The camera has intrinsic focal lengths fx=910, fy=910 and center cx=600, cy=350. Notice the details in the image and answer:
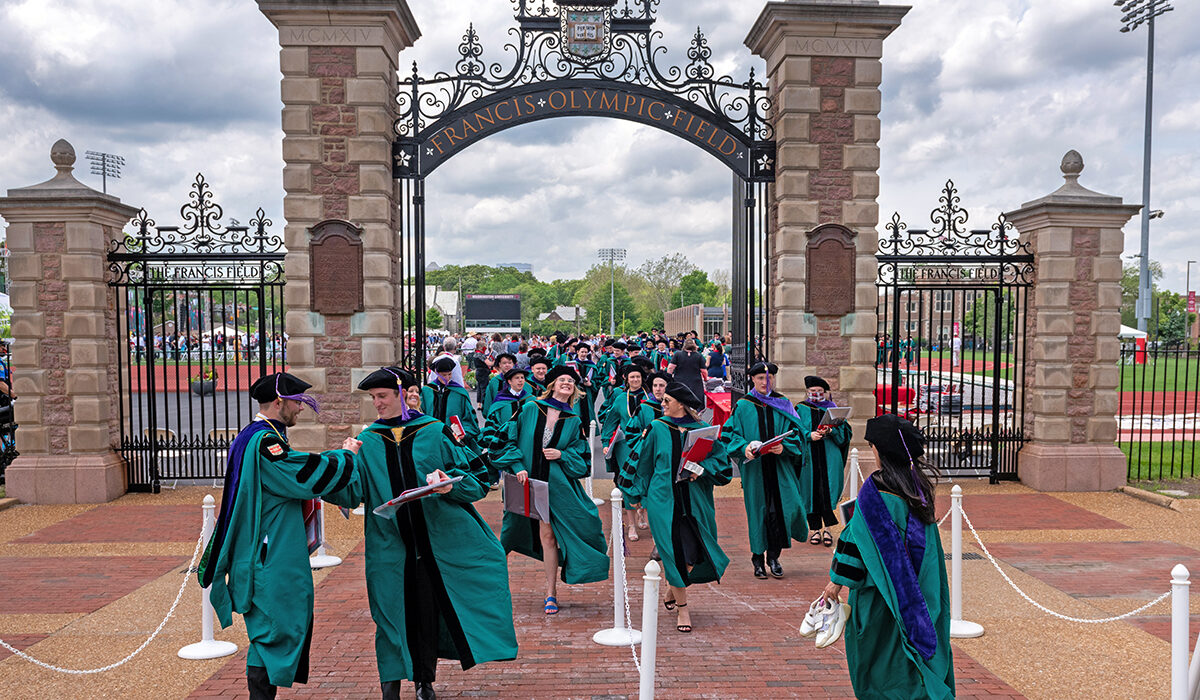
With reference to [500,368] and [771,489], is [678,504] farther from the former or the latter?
[500,368]

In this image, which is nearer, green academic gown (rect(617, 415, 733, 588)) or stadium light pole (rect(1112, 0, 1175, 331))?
green academic gown (rect(617, 415, 733, 588))

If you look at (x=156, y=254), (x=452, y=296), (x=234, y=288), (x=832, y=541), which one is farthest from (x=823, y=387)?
(x=452, y=296)

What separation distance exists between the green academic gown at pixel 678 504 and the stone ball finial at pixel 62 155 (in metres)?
9.25

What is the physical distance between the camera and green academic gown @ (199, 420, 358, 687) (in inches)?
183

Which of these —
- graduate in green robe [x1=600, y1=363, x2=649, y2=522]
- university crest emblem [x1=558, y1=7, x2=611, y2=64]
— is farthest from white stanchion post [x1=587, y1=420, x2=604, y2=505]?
university crest emblem [x1=558, y1=7, x2=611, y2=64]

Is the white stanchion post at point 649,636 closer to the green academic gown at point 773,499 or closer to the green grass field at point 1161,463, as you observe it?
the green academic gown at point 773,499

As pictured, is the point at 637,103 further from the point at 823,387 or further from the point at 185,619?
the point at 185,619

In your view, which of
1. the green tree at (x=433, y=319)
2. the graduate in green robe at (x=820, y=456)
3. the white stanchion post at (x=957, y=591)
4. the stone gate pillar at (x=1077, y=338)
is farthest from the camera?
the green tree at (x=433, y=319)

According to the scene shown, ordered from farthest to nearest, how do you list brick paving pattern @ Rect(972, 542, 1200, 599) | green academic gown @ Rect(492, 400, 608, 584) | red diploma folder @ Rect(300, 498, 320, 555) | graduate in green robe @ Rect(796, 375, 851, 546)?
1. graduate in green robe @ Rect(796, 375, 851, 546)
2. brick paving pattern @ Rect(972, 542, 1200, 599)
3. green academic gown @ Rect(492, 400, 608, 584)
4. red diploma folder @ Rect(300, 498, 320, 555)

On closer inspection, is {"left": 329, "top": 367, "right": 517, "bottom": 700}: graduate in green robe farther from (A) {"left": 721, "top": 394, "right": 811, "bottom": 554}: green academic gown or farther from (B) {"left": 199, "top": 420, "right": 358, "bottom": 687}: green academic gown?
(A) {"left": 721, "top": 394, "right": 811, "bottom": 554}: green academic gown

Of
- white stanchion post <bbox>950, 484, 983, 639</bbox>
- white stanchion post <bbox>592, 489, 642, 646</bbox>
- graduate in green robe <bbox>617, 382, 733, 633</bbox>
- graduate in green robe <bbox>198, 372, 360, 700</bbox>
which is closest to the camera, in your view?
graduate in green robe <bbox>198, 372, 360, 700</bbox>

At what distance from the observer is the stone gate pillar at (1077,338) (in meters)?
12.3

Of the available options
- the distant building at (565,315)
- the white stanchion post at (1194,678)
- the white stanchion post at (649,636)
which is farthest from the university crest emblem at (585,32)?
the distant building at (565,315)

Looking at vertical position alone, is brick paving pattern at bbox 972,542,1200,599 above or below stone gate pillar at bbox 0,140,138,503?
below
